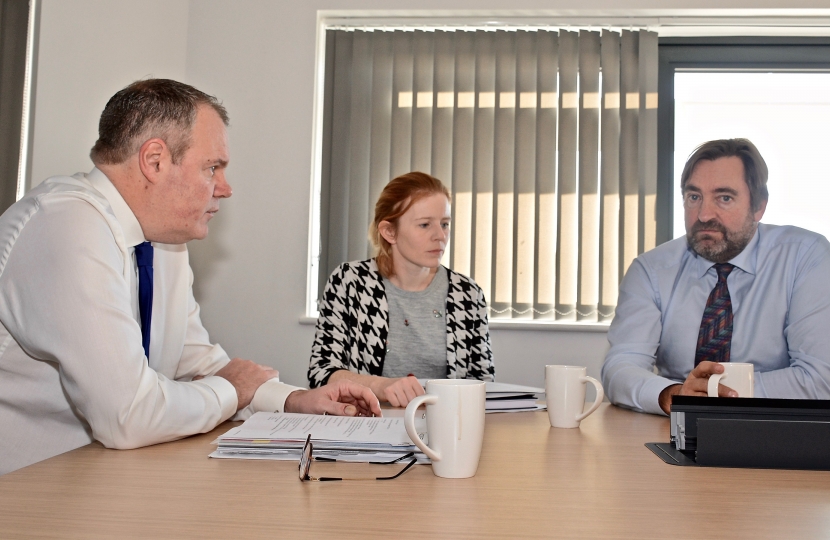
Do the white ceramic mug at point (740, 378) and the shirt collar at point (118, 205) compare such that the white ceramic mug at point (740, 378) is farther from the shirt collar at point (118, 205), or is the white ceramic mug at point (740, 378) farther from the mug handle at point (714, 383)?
the shirt collar at point (118, 205)

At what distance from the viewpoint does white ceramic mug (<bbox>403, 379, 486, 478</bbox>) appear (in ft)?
2.69

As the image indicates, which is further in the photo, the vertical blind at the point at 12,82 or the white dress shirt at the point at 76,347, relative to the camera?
the vertical blind at the point at 12,82

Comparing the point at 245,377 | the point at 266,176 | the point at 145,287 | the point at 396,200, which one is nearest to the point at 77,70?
the point at 266,176

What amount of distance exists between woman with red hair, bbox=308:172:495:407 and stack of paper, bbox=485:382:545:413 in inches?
23.1

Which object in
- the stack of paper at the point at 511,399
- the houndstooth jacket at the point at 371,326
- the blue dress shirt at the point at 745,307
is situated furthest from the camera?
the houndstooth jacket at the point at 371,326

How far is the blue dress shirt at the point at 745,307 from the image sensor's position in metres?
1.70

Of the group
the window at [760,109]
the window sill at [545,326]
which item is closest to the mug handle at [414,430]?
the window sill at [545,326]

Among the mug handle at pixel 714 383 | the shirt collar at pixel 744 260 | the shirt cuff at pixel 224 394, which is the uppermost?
the shirt collar at pixel 744 260

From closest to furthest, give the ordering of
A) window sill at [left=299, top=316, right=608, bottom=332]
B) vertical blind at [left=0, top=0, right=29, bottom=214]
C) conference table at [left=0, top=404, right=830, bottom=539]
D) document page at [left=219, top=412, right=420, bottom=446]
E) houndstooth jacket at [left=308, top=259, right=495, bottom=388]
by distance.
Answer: conference table at [left=0, top=404, right=830, bottom=539] < document page at [left=219, top=412, right=420, bottom=446] < houndstooth jacket at [left=308, top=259, right=495, bottom=388] < vertical blind at [left=0, top=0, right=29, bottom=214] < window sill at [left=299, top=316, right=608, bottom=332]

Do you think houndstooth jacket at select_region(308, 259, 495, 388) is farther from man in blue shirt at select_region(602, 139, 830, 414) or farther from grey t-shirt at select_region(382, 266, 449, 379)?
man in blue shirt at select_region(602, 139, 830, 414)

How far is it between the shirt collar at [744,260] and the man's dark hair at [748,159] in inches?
4.2

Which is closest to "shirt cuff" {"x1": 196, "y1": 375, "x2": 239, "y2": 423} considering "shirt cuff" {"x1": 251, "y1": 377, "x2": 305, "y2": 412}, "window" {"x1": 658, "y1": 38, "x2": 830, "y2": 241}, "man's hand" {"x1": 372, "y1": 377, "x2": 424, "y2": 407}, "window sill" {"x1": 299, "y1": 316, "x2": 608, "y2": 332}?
"shirt cuff" {"x1": 251, "y1": 377, "x2": 305, "y2": 412}

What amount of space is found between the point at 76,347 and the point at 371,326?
1232 mm

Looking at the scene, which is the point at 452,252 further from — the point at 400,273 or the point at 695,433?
the point at 695,433
